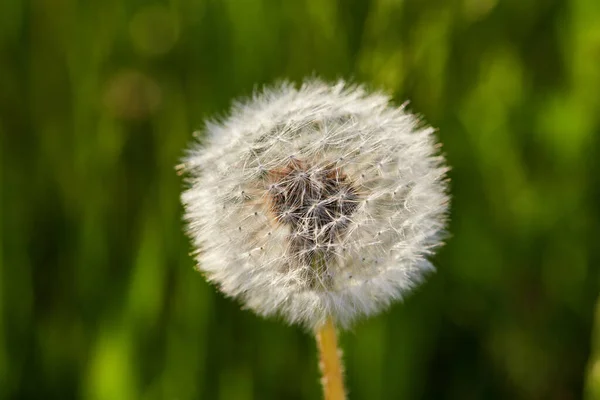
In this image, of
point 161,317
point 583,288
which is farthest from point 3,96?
point 583,288

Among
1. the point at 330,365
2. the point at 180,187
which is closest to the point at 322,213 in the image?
the point at 330,365

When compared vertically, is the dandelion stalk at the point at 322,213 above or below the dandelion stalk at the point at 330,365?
above

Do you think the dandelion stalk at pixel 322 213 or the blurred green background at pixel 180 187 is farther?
the blurred green background at pixel 180 187

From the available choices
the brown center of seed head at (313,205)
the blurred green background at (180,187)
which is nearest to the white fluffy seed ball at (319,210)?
the brown center of seed head at (313,205)

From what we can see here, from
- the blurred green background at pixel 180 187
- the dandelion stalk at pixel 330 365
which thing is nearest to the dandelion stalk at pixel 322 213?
the dandelion stalk at pixel 330 365

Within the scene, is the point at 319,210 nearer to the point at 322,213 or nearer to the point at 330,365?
the point at 322,213

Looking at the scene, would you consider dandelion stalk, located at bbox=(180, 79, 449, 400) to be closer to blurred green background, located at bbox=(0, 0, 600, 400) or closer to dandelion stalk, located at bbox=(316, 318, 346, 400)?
dandelion stalk, located at bbox=(316, 318, 346, 400)

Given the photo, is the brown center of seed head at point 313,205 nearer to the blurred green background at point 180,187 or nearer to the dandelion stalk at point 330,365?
the dandelion stalk at point 330,365

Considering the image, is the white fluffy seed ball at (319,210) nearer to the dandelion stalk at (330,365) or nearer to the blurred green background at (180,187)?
the dandelion stalk at (330,365)
